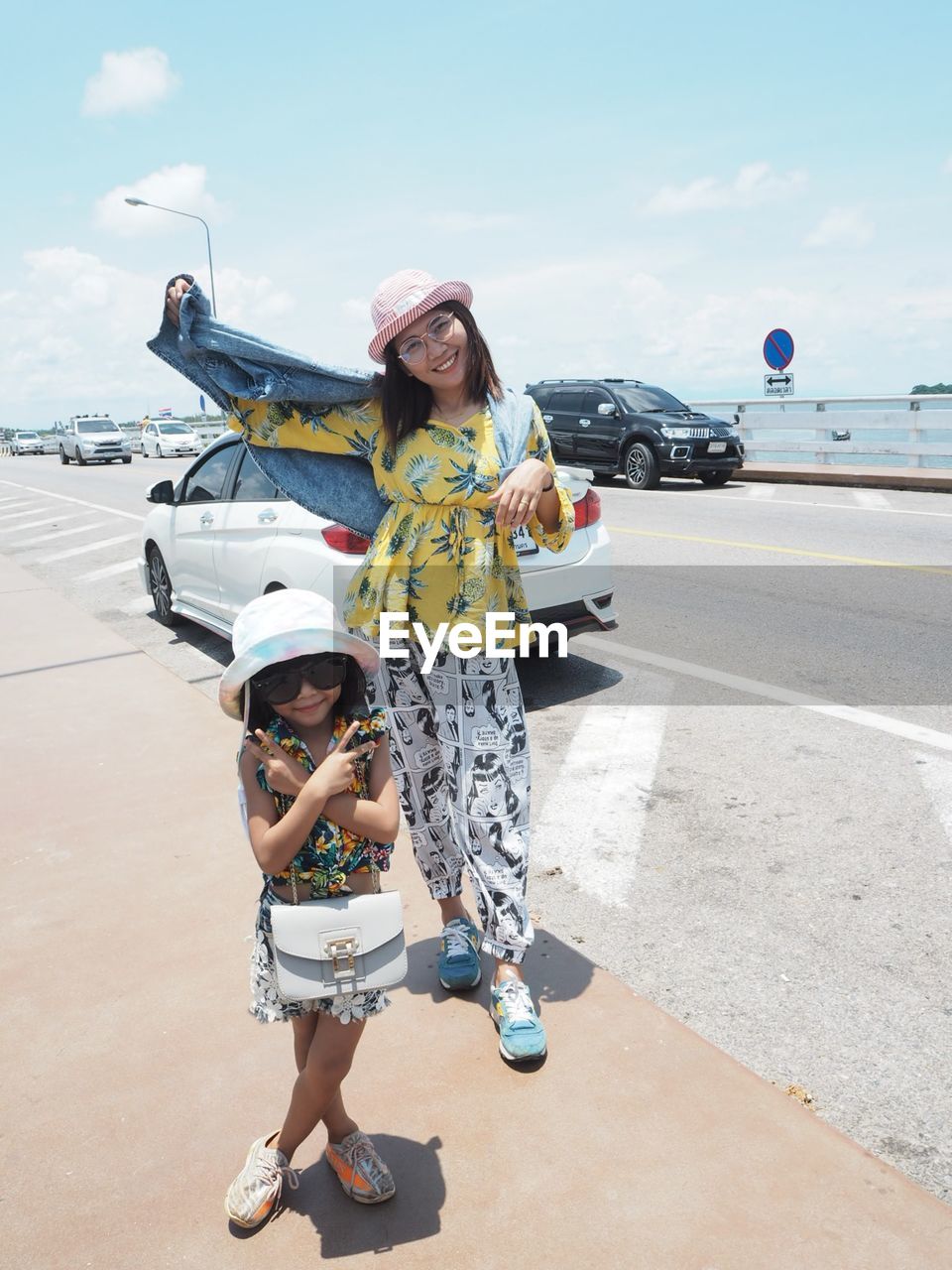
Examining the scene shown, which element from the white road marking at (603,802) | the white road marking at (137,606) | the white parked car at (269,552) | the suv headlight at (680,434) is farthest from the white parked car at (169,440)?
the white road marking at (603,802)

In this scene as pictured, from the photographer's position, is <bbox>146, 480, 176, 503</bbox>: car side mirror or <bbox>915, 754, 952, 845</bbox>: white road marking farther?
<bbox>146, 480, 176, 503</bbox>: car side mirror

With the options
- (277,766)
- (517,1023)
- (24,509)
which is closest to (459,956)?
(517,1023)

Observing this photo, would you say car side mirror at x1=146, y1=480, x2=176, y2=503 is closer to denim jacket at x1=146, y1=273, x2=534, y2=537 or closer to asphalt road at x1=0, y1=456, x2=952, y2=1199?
asphalt road at x1=0, y1=456, x2=952, y2=1199

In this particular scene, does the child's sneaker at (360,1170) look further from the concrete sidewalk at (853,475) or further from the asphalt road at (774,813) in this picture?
the concrete sidewalk at (853,475)

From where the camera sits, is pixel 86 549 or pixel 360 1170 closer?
pixel 360 1170

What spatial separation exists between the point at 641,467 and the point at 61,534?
9.27m

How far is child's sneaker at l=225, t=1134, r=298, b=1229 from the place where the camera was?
217cm

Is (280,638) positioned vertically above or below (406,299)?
below

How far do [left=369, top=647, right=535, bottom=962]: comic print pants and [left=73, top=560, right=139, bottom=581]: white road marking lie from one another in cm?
904

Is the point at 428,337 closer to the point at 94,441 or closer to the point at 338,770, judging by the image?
the point at 338,770

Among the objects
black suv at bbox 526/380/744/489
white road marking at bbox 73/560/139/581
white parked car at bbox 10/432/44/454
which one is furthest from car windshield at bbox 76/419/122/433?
white road marking at bbox 73/560/139/581

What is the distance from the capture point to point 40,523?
17.9 meters

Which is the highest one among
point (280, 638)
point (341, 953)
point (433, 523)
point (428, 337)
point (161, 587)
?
point (428, 337)

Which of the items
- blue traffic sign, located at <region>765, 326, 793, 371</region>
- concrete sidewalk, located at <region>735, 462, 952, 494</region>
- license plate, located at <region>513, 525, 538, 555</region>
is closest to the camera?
license plate, located at <region>513, 525, 538, 555</region>
